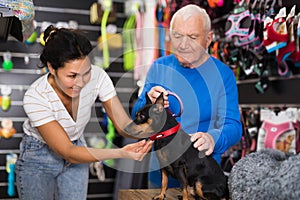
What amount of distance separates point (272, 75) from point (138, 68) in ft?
3.64

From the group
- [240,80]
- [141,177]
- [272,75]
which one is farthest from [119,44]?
[141,177]

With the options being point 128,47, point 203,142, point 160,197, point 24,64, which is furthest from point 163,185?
point 24,64

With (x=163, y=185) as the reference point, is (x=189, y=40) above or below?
above

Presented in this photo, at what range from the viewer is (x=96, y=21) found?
3.38 meters

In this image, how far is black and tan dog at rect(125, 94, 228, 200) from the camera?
3.44 feet

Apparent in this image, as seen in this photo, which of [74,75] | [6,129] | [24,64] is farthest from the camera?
[24,64]

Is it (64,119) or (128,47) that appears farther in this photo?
(64,119)

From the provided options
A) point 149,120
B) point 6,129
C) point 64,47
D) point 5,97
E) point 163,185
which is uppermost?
Answer: point 64,47

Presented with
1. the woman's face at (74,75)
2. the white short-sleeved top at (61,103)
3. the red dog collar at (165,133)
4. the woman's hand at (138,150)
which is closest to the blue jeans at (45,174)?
the white short-sleeved top at (61,103)

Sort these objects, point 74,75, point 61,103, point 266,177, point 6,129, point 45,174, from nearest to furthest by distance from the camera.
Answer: point 266,177
point 74,75
point 61,103
point 45,174
point 6,129

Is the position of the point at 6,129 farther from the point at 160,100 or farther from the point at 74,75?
the point at 160,100

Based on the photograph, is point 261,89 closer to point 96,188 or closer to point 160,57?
point 160,57

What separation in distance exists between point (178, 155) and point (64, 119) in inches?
20.5

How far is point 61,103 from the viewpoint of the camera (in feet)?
4.71
